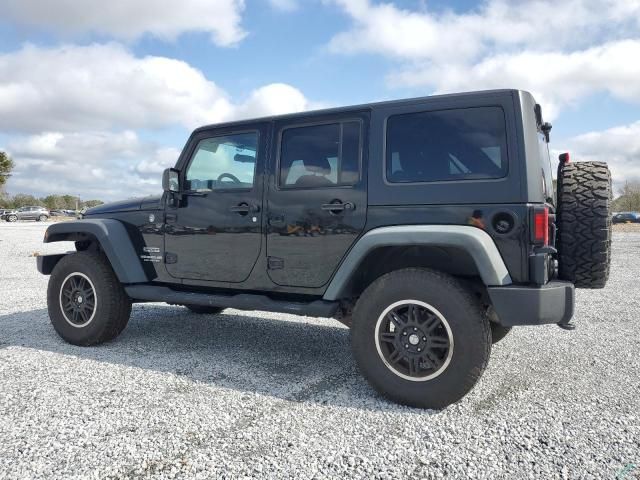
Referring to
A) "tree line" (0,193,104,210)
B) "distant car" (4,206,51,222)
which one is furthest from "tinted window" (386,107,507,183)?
"tree line" (0,193,104,210)

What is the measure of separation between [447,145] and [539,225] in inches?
30.8

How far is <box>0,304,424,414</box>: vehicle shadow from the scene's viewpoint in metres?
3.40

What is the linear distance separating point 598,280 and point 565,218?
472mm

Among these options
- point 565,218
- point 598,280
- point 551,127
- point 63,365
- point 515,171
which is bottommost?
point 63,365

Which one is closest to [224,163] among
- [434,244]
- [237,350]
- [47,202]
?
[237,350]

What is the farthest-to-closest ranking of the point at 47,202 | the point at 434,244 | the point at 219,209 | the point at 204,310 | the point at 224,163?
the point at 47,202 → the point at 204,310 → the point at 224,163 → the point at 219,209 → the point at 434,244

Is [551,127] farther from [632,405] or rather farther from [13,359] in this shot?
[13,359]

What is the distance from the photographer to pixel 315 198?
356 cm

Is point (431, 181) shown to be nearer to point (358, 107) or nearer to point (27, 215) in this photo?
point (358, 107)

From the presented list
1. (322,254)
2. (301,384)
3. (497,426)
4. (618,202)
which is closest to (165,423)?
(301,384)

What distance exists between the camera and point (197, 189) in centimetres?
423

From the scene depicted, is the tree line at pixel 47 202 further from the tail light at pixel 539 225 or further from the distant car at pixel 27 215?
the tail light at pixel 539 225

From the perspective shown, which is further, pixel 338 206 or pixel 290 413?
pixel 338 206

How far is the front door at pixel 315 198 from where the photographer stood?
11.3 ft
